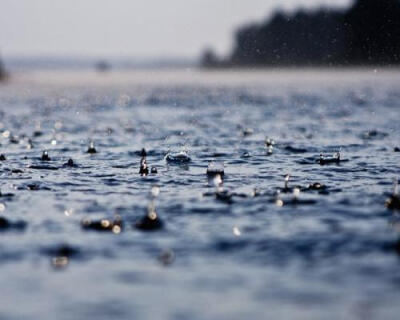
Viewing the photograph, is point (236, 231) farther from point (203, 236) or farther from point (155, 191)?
point (155, 191)

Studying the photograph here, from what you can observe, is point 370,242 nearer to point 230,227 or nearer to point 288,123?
point 230,227

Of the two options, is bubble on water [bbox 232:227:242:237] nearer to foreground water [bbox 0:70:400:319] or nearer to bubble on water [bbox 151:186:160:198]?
foreground water [bbox 0:70:400:319]

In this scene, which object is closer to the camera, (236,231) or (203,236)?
(203,236)

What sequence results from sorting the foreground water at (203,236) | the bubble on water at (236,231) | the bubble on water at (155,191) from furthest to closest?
the bubble on water at (155,191) → the bubble on water at (236,231) → the foreground water at (203,236)

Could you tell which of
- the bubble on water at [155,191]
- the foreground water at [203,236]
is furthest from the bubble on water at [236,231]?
the bubble on water at [155,191]

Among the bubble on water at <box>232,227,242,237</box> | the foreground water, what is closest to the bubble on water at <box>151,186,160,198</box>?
the foreground water

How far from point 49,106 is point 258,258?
48185 mm

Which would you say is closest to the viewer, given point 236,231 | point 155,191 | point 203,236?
point 203,236

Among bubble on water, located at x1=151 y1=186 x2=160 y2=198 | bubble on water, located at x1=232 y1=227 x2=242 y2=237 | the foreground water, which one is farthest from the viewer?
bubble on water, located at x1=151 y1=186 x2=160 y2=198

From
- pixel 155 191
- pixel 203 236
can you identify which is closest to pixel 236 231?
pixel 203 236

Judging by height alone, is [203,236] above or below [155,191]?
below

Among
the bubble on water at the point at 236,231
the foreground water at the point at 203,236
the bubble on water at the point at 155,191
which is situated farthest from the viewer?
the bubble on water at the point at 155,191

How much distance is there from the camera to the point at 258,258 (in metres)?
11.7

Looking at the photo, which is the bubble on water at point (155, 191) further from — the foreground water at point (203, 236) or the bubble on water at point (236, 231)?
the bubble on water at point (236, 231)
